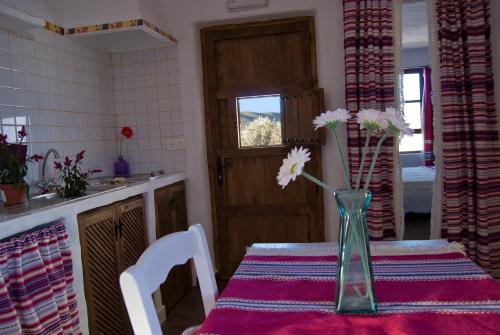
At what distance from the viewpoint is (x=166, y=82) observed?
133 inches

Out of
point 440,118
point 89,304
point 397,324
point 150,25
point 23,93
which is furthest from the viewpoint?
point 440,118

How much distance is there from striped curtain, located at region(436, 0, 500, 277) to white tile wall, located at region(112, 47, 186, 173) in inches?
78.9

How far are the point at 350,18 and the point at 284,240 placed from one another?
1.76m

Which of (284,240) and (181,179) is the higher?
(181,179)

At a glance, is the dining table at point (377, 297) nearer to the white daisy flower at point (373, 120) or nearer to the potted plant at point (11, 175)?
the white daisy flower at point (373, 120)

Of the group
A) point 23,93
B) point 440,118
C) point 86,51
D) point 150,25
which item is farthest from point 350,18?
point 23,93

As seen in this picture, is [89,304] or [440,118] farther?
[440,118]

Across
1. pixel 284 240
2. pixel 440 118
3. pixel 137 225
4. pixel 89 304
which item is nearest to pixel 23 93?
pixel 137 225

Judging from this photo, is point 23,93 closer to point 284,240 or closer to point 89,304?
point 89,304

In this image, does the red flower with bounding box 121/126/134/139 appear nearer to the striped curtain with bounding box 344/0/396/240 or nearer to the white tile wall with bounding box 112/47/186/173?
the white tile wall with bounding box 112/47/186/173

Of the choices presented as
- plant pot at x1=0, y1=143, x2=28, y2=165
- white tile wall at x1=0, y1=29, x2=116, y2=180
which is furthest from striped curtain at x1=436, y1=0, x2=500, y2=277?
plant pot at x1=0, y1=143, x2=28, y2=165

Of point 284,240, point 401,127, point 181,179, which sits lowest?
point 284,240

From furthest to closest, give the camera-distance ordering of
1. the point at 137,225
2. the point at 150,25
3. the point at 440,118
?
1. the point at 440,118
2. the point at 150,25
3. the point at 137,225

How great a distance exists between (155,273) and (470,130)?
2.75 m
